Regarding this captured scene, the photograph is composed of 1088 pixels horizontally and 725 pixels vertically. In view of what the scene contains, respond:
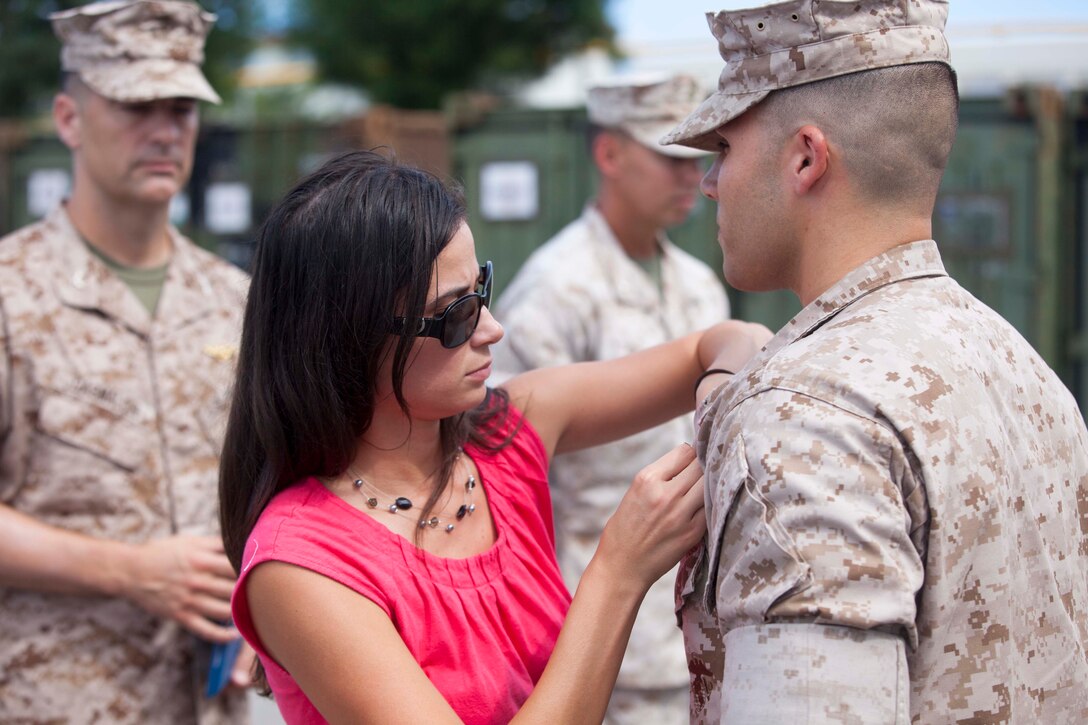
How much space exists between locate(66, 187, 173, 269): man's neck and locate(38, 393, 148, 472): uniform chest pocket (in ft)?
1.46

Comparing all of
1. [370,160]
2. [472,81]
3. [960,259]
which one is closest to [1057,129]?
[960,259]

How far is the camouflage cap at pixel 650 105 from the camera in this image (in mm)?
3885

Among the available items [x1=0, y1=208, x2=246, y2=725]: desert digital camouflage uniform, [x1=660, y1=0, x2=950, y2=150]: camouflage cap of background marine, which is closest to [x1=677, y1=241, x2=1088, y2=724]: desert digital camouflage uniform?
[x1=660, y1=0, x2=950, y2=150]: camouflage cap of background marine

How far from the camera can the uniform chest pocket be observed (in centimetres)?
276

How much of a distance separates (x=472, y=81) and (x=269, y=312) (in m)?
15.2

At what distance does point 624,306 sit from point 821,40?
2172 millimetres

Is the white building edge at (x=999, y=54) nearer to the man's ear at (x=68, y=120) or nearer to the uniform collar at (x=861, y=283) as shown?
the man's ear at (x=68, y=120)

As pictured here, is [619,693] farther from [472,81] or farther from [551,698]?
[472,81]

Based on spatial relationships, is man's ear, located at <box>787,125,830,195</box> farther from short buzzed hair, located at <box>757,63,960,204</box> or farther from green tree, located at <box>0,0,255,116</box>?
green tree, located at <box>0,0,255,116</box>

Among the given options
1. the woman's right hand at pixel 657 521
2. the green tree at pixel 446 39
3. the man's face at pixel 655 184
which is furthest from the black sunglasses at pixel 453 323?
the green tree at pixel 446 39

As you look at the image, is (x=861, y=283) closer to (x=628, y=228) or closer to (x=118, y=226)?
(x=118, y=226)

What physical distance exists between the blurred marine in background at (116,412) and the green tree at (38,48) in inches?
436

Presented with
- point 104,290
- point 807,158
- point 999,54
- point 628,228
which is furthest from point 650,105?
point 999,54

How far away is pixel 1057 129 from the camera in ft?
25.0
